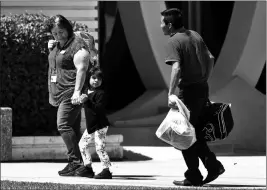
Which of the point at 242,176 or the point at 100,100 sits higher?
the point at 100,100

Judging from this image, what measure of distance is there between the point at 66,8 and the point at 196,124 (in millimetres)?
4562

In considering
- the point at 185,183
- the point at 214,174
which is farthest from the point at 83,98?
the point at 214,174

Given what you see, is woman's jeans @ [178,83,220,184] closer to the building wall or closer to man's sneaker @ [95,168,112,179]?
man's sneaker @ [95,168,112,179]

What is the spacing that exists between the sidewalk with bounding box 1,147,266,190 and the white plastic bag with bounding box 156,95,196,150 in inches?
20.3

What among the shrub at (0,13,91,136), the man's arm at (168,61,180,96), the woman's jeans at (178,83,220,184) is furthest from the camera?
the shrub at (0,13,91,136)

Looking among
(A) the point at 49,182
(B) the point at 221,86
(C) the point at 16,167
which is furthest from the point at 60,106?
(B) the point at 221,86

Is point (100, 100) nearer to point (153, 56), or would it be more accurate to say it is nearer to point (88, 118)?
point (88, 118)

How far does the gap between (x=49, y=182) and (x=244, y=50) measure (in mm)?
6391

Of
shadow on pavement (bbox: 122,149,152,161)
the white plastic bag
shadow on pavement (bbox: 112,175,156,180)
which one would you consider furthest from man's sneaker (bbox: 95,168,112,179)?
shadow on pavement (bbox: 122,149,152,161)

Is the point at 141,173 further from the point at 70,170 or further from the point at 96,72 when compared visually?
the point at 96,72

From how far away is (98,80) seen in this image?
373 inches

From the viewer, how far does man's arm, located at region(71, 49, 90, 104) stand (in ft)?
30.5

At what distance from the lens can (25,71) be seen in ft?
38.8

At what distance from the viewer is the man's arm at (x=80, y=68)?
366 inches
